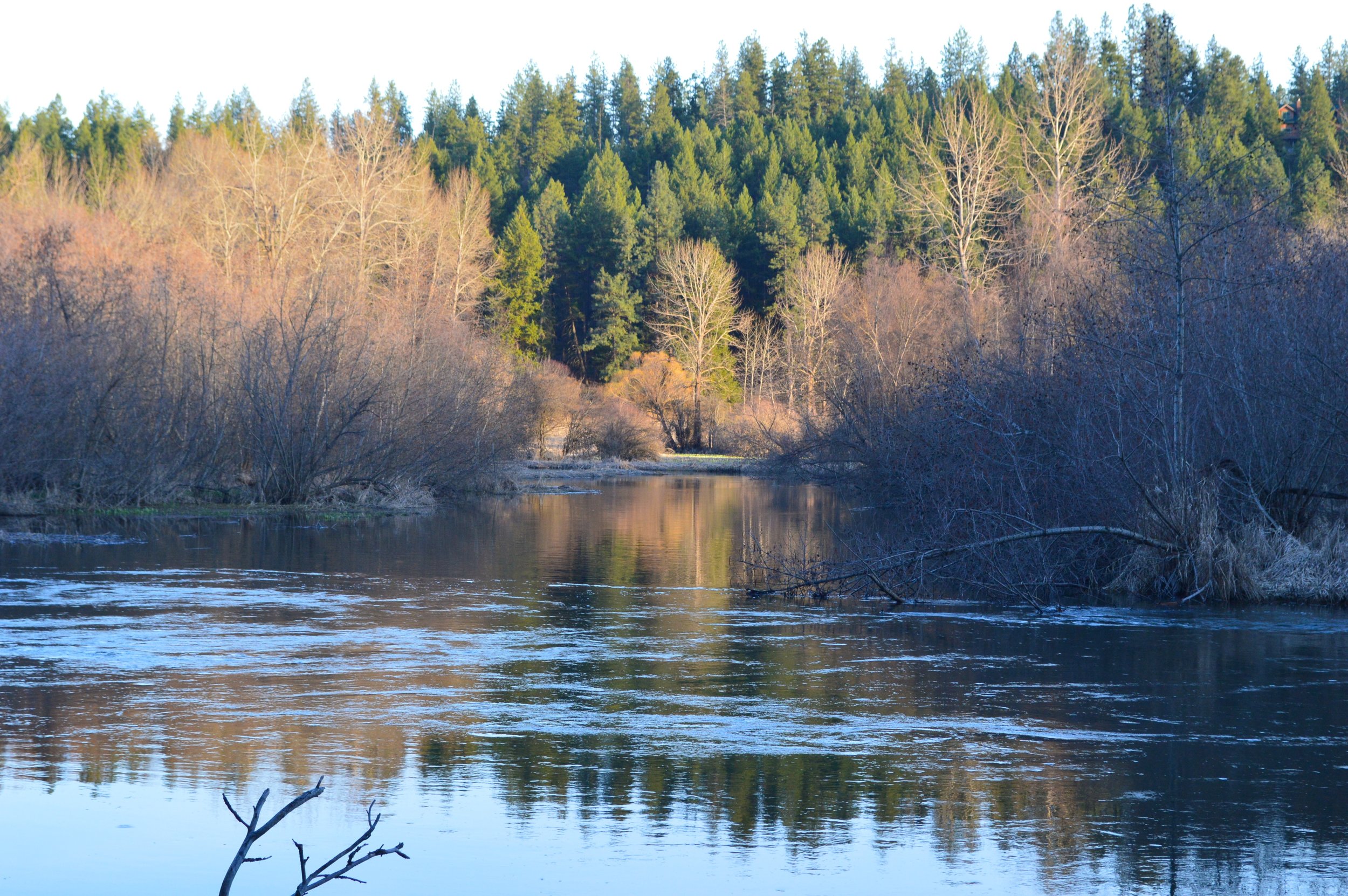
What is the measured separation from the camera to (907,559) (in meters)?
20.2

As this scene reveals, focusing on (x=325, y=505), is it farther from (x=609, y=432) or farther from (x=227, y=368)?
(x=609, y=432)

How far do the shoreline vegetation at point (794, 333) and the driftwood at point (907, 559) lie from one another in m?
0.10

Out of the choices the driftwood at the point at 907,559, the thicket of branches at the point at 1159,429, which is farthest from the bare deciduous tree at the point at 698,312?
the driftwood at the point at 907,559

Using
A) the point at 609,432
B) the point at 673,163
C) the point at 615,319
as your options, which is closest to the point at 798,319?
the point at 609,432

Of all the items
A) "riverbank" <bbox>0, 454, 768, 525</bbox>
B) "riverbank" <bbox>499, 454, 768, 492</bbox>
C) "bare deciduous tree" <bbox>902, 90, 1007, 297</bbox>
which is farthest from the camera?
"riverbank" <bbox>499, 454, 768, 492</bbox>

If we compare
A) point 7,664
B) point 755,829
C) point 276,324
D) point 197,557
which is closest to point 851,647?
point 755,829

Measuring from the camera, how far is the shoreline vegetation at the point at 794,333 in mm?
20859

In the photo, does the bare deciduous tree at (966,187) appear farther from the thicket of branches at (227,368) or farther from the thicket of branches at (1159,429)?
the thicket of branches at (1159,429)

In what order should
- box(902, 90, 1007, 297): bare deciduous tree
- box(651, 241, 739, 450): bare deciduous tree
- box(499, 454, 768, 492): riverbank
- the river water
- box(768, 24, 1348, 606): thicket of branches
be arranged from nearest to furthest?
the river water → box(768, 24, 1348, 606): thicket of branches → box(902, 90, 1007, 297): bare deciduous tree → box(499, 454, 768, 492): riverbank → box(651, 241, 739, 450): bare deciduous tree

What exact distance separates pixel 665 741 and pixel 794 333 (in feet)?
226

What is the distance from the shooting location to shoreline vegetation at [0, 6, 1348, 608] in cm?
2086

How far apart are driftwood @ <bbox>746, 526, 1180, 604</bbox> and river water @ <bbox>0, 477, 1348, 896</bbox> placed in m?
0.38

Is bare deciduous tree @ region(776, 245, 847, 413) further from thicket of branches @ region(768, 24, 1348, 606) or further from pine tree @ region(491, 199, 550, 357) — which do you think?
thicket of branches @ region(768, 24, 1348, 606)

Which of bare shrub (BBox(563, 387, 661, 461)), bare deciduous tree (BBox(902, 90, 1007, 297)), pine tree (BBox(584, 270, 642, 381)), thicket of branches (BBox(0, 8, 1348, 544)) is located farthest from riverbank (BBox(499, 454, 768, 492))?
pine tree (BBox(584, 270, 642, 381))
